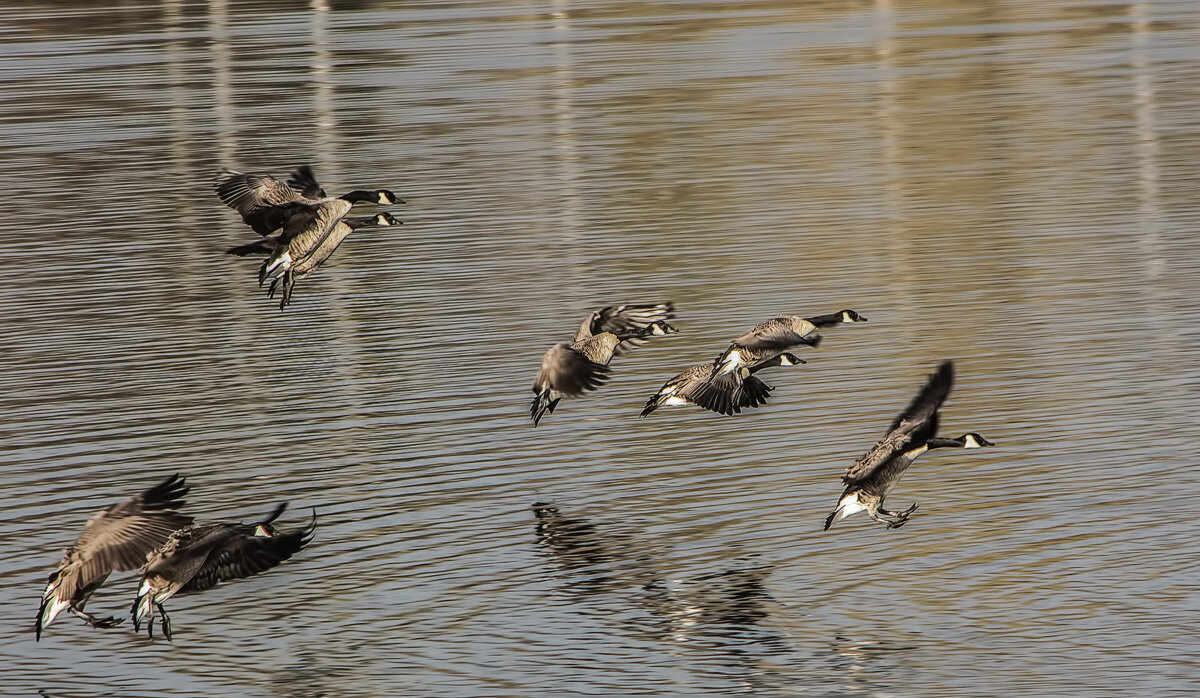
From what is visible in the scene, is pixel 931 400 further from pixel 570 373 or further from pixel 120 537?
pixel 120 537

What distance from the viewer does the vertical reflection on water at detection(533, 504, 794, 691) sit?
10.8 metres

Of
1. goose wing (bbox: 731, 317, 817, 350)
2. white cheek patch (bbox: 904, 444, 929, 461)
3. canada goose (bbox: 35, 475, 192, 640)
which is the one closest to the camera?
canada goose (bbox: 35, 475, 192, 640)

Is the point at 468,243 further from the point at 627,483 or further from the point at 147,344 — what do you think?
the point at 627,483

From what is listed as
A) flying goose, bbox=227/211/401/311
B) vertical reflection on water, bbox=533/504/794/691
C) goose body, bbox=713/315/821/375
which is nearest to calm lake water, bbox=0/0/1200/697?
vertical reflection on water, bbox=533/504/794/691

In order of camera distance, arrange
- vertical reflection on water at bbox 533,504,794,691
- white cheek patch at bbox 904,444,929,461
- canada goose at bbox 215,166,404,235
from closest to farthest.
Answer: vertical reflection on water at bbox 533,504,794,691
white cheek patch at bbox 904,444,929,461
canada goose at bbox 215,166,404,235

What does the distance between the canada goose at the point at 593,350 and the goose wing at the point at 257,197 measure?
2.44 metres

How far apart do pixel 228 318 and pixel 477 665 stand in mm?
10830

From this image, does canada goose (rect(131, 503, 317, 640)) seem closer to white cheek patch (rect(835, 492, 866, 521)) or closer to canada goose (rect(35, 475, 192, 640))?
canada goose (rect(35, 475, 192, 640))

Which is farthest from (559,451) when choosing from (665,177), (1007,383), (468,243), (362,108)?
(362,108)

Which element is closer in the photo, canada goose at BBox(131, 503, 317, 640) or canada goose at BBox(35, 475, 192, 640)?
canada goose at BBox(35, 475, 192, 640)

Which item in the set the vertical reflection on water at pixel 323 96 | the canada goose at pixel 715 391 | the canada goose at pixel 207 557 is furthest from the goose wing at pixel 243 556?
the vertical reflection on water at pixel 323 96

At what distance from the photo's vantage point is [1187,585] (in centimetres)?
1146

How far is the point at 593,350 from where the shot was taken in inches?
545

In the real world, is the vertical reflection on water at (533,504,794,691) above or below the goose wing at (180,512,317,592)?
below
